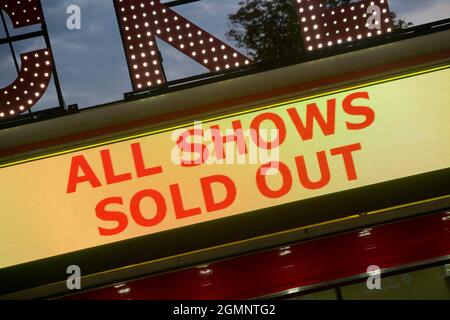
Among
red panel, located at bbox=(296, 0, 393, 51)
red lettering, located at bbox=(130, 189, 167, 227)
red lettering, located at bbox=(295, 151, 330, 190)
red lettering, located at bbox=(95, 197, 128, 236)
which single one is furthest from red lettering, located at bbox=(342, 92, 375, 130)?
red lettering, located at bbox=(95, 197, 128, 236)

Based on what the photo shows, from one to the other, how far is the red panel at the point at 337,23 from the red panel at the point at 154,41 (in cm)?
73

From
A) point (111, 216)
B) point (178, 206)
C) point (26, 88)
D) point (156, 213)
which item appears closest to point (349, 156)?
point (178, 206)

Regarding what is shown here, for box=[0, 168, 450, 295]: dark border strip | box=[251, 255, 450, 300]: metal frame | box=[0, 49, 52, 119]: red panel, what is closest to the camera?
box=[0, 168, 450, 295]: dark border strip

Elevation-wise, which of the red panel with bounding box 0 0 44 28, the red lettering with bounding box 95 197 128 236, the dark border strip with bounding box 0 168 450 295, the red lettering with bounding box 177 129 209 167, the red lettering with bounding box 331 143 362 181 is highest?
the red panel with bounding box 0 0 44 28

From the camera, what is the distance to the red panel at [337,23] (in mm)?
5859

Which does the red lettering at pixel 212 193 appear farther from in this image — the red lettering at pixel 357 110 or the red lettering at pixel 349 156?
the red lettering at pixel 357 110

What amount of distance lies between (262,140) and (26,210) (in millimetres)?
2383

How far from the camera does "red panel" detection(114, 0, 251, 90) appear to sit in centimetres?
582

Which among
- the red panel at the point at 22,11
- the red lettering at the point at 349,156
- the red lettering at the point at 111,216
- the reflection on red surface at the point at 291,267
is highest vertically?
the red panel at the point at 22,11

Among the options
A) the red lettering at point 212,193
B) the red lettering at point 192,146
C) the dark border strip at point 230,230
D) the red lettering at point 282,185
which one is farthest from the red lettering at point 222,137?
the dark border strip at point 230,230

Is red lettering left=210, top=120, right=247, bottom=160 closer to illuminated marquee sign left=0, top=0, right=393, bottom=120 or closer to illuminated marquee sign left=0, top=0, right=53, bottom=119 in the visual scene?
illuminated marquee sign left=0, top=0, right=393, bottom=120

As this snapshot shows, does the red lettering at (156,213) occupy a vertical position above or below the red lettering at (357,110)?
below
